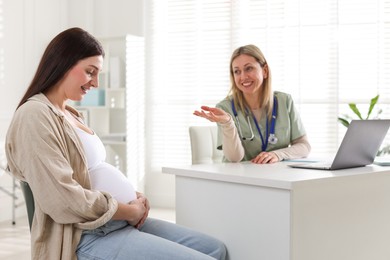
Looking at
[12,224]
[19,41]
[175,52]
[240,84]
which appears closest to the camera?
[240,84]

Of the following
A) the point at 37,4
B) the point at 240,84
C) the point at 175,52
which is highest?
the point at 37,4

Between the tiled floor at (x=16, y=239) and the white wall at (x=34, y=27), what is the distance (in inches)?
11.3

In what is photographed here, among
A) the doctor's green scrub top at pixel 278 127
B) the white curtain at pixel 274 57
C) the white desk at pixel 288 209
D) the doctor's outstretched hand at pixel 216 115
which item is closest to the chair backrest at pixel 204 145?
the doctor's green scrub top at pixel 278 127

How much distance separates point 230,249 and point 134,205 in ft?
1.34

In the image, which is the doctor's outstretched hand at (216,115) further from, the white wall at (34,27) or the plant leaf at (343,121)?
the white wall at (34,27)

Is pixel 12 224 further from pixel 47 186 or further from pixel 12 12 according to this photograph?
pixel 47 186

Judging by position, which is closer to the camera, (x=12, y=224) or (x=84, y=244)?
(x=84, y=244)

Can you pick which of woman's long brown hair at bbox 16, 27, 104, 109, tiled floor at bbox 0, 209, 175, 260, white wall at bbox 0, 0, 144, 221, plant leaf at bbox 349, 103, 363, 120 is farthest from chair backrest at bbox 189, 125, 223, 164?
white wall at bbox 0, 0, 144, 221

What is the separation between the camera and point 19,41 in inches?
195

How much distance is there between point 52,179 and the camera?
1.63 metres

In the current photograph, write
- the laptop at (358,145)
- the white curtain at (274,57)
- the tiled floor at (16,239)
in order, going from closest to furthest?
A: 1. the laptop at (358,145)
2. the tiled floor at (16,239)
3. the white curtain at (274,57)

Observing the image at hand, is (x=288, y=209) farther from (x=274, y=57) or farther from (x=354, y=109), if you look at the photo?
(x=274, y=57)

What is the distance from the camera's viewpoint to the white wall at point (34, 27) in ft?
15.8

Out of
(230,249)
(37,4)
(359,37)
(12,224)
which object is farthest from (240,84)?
(37,4)
